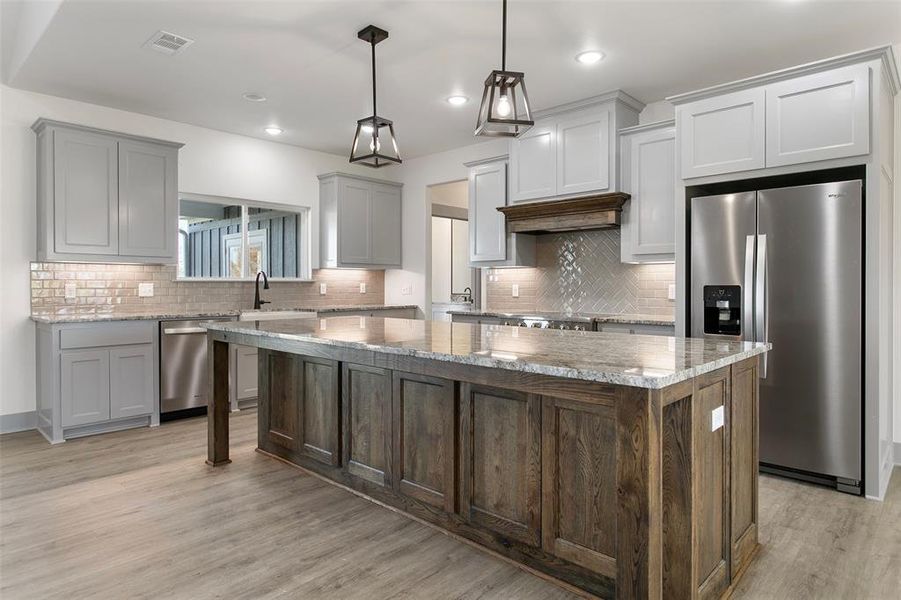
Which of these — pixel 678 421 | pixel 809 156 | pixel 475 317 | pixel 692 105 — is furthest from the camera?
pixel 475 317

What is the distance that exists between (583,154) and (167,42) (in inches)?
126

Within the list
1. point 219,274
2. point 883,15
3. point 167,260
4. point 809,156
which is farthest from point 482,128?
point 219,274

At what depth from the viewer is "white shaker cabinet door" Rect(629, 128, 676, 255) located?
167 inches

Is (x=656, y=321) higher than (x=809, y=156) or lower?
lower

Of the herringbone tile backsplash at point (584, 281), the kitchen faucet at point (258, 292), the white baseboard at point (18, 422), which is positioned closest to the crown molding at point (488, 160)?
the herringbone tile backsplash at point (584, 281)

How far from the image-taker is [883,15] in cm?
321

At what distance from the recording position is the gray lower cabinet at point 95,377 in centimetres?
405

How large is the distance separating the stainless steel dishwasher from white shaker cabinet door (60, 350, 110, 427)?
432 mm

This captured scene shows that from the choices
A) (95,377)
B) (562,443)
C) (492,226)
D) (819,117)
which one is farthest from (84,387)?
(819,117)

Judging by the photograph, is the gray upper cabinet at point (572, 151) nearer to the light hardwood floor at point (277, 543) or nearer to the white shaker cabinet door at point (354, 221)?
the white shaker cabinet door at point (354, 221)

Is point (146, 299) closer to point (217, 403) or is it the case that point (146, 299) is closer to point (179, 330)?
point (179, 330)

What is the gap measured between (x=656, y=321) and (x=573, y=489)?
2.36 m

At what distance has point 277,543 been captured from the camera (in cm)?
242

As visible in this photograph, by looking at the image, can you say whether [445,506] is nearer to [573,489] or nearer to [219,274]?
[573,489]
